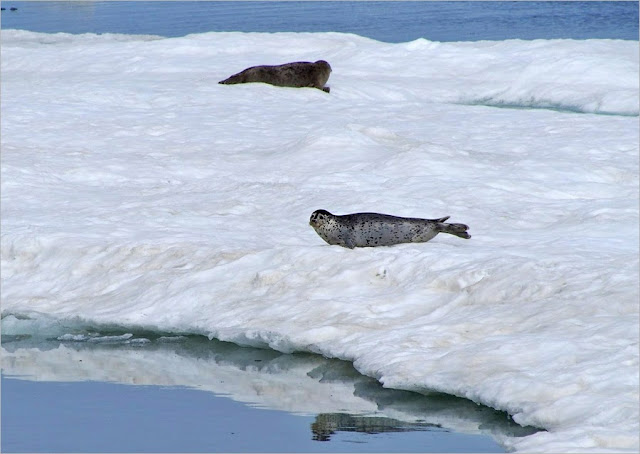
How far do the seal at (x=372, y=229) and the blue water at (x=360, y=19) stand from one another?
18.0 meters

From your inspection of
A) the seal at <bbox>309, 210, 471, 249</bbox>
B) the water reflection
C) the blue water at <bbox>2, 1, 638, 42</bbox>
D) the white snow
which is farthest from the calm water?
the blue water at <bbox>2, 1, 638, 42</bbox>

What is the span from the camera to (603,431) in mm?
4781

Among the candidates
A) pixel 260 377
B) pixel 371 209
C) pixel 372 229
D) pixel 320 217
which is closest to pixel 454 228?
pixel 372 229

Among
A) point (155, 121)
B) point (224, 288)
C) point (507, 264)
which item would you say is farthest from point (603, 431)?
point (155, 121)

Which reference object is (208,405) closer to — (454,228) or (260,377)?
(260,377)

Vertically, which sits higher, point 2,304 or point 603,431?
point 603,431

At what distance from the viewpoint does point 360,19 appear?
105ft

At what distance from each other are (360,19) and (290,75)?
1560 cm

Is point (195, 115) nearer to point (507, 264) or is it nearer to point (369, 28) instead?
point (507, 264)

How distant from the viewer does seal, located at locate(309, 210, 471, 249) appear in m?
7.81

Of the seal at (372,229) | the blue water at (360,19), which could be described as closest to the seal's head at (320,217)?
the seal at (372,229)

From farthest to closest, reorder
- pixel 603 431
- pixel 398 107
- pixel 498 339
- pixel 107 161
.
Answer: pixel 398 107 < pixel 107 161 < pixel 498 339 < pixel 603 431

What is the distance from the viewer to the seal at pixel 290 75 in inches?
650

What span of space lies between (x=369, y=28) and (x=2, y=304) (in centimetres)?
2246
